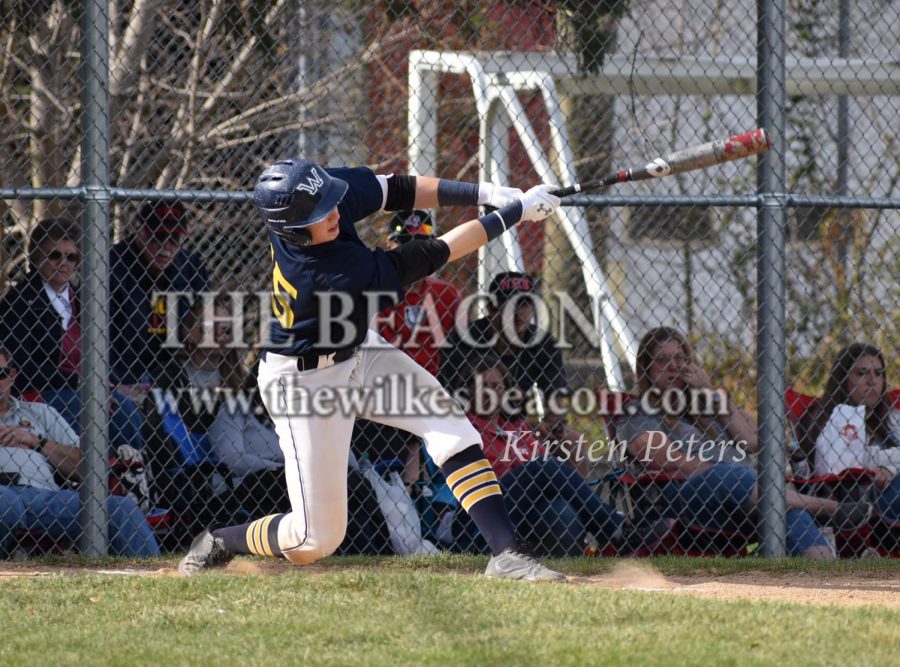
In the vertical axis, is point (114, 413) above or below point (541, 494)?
above

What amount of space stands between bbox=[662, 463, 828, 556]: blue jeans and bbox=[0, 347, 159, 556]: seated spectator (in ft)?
7.23

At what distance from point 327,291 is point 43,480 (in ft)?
5.85

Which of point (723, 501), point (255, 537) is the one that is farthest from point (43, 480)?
point (723, 501)

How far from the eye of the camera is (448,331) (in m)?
→ 5.79

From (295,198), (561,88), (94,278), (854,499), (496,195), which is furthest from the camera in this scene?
(561,88)

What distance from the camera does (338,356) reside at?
166 inches

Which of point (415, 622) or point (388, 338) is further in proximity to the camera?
point (388, 338)

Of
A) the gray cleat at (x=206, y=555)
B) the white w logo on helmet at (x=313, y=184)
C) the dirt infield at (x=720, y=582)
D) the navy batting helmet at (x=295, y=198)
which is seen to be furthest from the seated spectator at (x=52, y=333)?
the white w logo on helmet at (x=313, y=184)

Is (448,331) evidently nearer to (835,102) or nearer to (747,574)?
(747,574)

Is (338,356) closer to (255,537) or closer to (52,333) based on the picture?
(255,537)

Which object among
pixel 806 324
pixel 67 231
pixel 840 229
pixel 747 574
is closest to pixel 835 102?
pixel 840 229

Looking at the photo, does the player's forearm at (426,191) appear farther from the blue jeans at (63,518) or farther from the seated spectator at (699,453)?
the blue jeans at (63,518)

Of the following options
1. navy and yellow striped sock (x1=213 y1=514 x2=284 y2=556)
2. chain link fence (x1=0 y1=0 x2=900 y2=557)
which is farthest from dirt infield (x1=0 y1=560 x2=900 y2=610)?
chain link fence (x1=0 y1=0 x2=900 y2=557)

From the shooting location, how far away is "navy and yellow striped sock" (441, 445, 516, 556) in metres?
4.30
